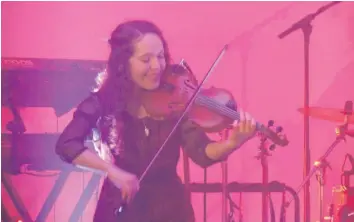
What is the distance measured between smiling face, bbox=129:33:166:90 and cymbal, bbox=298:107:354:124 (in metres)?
0.63

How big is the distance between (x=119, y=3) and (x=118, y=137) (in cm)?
56

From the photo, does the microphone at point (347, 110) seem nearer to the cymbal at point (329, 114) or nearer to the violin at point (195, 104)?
the cymbal at point (329, 114)

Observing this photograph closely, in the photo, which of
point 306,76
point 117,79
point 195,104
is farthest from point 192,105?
point 306,76

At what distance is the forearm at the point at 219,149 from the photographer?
1.69 meters

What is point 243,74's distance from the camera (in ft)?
6.64

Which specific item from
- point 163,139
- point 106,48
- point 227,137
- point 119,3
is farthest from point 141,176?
point 119,3

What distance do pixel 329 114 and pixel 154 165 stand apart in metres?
0.75

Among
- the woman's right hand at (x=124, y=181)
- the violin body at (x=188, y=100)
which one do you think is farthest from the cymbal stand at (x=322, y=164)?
the woman's right hand at (x=124, y=181)

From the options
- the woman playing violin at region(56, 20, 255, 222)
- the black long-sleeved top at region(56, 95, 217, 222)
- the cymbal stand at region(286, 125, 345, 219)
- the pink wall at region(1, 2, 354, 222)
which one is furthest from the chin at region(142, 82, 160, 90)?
the cymbal stand at region(286, 125, 345, 219)

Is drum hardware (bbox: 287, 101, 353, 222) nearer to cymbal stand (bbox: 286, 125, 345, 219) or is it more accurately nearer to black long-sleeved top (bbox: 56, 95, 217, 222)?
cymbal stand (bbox: 286, 125, 345, 219)

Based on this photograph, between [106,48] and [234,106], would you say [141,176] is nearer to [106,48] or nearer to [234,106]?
[234,106]

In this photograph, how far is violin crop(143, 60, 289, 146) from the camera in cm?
167

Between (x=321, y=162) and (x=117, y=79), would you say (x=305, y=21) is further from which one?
(x=117, y=79)

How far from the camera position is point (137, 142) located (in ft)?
5.81
